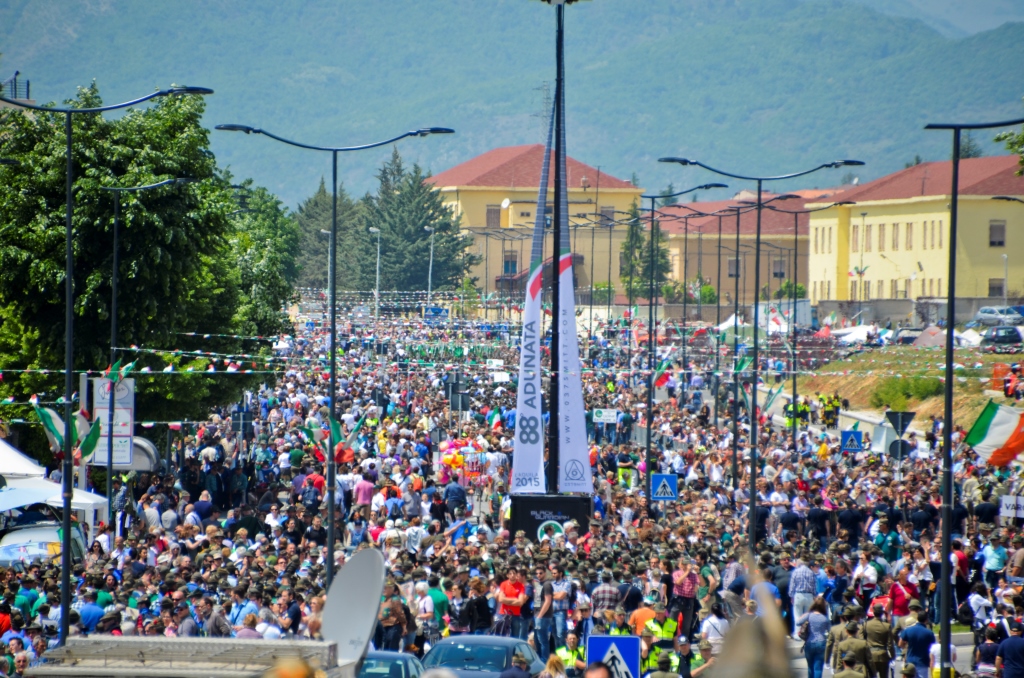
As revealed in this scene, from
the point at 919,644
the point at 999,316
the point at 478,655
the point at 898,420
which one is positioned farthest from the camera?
the point at 999,316

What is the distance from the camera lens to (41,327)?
3062 centimetres

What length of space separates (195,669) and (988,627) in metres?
9.81

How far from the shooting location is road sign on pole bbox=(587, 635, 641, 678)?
45.6ft

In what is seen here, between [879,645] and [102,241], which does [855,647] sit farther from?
[102,241]

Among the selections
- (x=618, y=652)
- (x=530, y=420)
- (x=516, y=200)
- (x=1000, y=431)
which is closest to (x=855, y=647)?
(x=618, y=652)

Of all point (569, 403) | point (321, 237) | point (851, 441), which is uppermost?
point (321, 237)

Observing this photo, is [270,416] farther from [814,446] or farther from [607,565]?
→ [607,565]

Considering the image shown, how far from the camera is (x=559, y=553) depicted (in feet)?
62.8

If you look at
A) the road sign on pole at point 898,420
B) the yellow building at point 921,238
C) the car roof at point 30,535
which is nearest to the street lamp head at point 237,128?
the car roof at point 30,535

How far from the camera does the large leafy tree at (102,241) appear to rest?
29750 millimetres

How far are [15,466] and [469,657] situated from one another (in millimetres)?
10777

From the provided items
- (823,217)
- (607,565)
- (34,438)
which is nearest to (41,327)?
(34,438)

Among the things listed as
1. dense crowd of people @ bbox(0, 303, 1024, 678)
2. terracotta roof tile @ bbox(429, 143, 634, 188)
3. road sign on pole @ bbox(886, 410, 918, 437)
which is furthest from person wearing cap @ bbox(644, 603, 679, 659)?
terracotta roof tile @ bbox(429, 143, 634, 188)

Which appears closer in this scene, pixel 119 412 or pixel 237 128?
pixel 119 412
